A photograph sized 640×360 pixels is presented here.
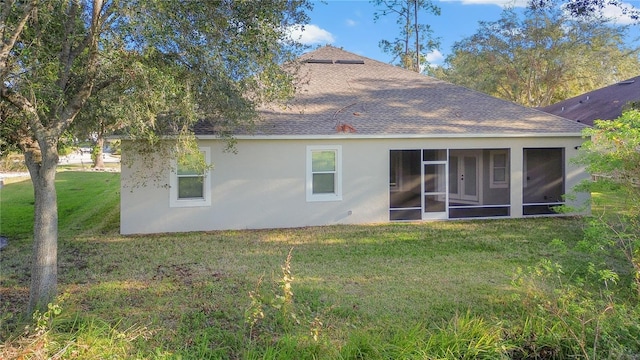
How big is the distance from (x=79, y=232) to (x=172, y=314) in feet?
25.2

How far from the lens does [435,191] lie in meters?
15.0

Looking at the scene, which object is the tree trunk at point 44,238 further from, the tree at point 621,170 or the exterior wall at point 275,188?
the tree at point 621,170

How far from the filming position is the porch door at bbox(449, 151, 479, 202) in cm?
1667

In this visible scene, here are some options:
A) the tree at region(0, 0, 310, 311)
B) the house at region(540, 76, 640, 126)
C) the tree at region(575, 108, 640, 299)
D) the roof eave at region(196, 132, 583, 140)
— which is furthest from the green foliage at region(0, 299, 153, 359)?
the house at region(540, 76, 640, 126)

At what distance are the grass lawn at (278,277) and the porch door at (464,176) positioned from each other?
3.47 metres

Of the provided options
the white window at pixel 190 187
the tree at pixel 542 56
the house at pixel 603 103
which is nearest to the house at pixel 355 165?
the white window at pixel 190 187

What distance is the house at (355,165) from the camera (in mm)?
12141

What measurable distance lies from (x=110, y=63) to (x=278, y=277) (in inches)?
165

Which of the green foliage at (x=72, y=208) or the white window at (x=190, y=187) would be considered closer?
the white window at (x=190, y=187)

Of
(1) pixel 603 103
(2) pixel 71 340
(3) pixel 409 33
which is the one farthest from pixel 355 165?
(3) pixel 409 33

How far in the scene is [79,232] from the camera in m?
12.0

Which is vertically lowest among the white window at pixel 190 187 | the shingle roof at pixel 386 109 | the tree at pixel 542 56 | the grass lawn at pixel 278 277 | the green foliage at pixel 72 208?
the grass lawn at pixel 278 277

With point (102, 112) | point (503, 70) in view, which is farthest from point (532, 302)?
point (503, 70)

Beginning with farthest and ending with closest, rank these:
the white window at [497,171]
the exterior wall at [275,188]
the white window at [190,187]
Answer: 1. the white window at [497,171]
2. the white window at [190,187]
3. the exterior wall at [275,188]
